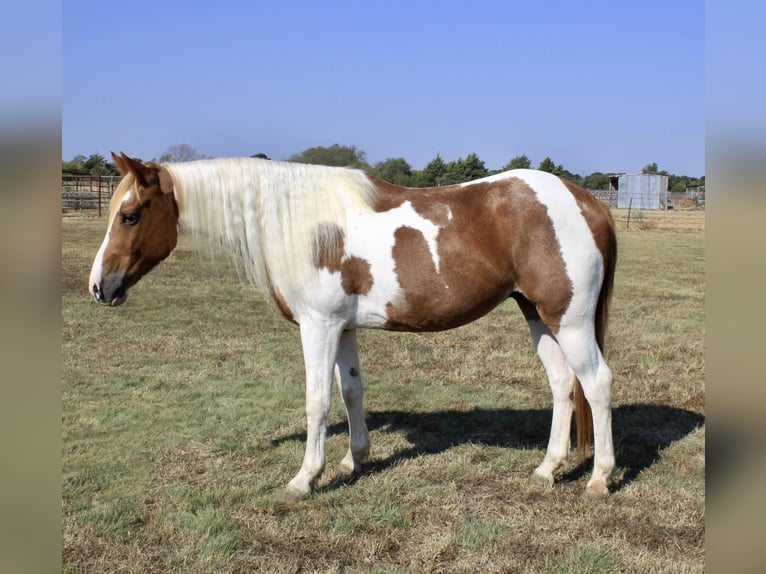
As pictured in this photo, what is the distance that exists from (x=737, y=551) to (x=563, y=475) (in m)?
3.12

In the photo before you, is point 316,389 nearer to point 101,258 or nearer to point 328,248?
point 328,248

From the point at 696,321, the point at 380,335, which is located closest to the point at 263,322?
the point at 380,335

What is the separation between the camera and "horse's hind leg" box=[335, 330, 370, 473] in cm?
387

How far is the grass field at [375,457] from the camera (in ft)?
9.53

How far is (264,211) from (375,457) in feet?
6.14

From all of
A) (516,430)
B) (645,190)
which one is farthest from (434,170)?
(516,430)

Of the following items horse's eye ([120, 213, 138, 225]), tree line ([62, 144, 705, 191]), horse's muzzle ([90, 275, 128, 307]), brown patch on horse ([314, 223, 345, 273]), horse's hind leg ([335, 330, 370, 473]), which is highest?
tree line ([62, 144, 705, 191])

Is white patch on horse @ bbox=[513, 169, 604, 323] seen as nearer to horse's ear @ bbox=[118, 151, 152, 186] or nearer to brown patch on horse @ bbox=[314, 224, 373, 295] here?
brown patch on horse @ bbox=[314, 224, 373, 295]

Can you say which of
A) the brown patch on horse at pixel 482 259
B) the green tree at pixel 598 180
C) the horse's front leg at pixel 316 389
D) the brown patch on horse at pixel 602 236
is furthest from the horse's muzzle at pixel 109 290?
the green tree at pixel 598 180

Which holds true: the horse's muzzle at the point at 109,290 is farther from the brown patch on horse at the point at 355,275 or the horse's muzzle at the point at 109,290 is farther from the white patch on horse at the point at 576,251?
the white patch on horse at the point at 576,251

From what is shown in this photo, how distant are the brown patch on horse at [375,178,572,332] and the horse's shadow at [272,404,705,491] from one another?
1231 millimetres

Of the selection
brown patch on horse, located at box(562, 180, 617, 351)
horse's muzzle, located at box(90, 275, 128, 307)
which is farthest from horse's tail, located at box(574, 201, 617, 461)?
horse's muzzle, located at box(90, 275, 128, 307)

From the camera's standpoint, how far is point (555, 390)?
3.85 m

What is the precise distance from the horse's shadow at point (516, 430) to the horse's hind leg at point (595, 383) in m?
0.31
